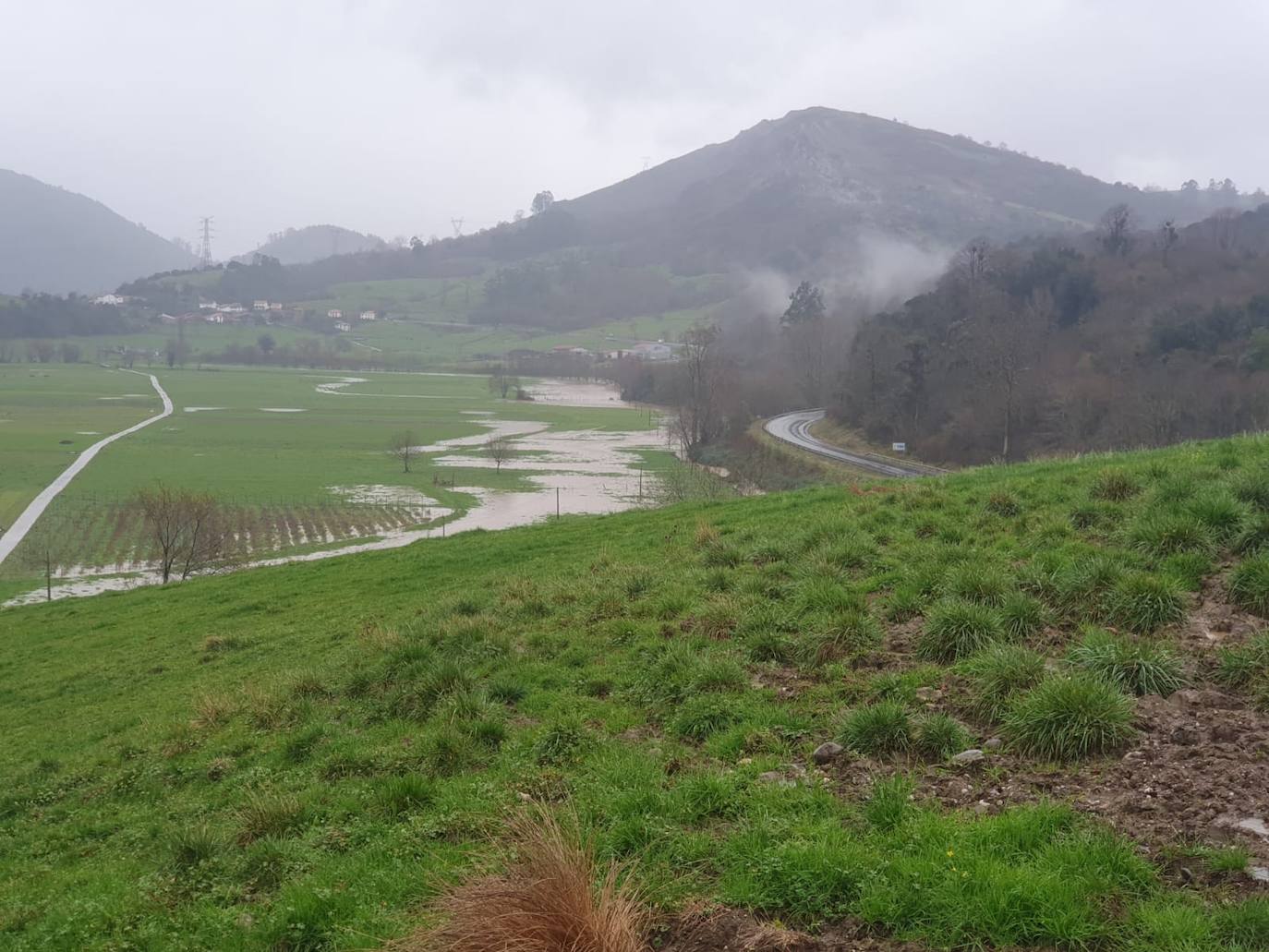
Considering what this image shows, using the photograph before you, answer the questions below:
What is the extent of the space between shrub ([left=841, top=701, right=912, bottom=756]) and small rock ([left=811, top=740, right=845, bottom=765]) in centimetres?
10

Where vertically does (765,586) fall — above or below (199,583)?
above

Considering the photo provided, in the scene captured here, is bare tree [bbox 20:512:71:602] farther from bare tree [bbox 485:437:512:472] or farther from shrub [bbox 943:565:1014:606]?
shrub [bbox 943:565:1014:606]

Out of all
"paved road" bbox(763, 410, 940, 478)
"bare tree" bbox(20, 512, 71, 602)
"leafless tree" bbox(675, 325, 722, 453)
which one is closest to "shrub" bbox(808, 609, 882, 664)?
"paved road" bbox(763, 410, 940, 478)

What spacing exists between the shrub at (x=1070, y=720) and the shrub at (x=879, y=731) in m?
0.74

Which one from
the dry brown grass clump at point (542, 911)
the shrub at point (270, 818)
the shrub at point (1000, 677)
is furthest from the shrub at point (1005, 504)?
the shrub at point (270, 818)

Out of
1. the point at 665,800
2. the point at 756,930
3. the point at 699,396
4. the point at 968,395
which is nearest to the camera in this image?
the point at 756,930

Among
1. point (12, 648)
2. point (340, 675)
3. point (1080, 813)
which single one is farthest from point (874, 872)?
point (12, 648)

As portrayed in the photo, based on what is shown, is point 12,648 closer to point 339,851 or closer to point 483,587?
point 483,587

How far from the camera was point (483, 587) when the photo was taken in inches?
584

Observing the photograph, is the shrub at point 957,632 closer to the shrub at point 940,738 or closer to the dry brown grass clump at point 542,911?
the shrub at point 940,738

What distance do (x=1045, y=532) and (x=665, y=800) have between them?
622 centimetres

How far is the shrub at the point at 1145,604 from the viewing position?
24.9 ft

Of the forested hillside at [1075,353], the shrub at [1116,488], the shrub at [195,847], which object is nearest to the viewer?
the shrub at [195,847]

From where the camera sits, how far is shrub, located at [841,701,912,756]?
6383mm
